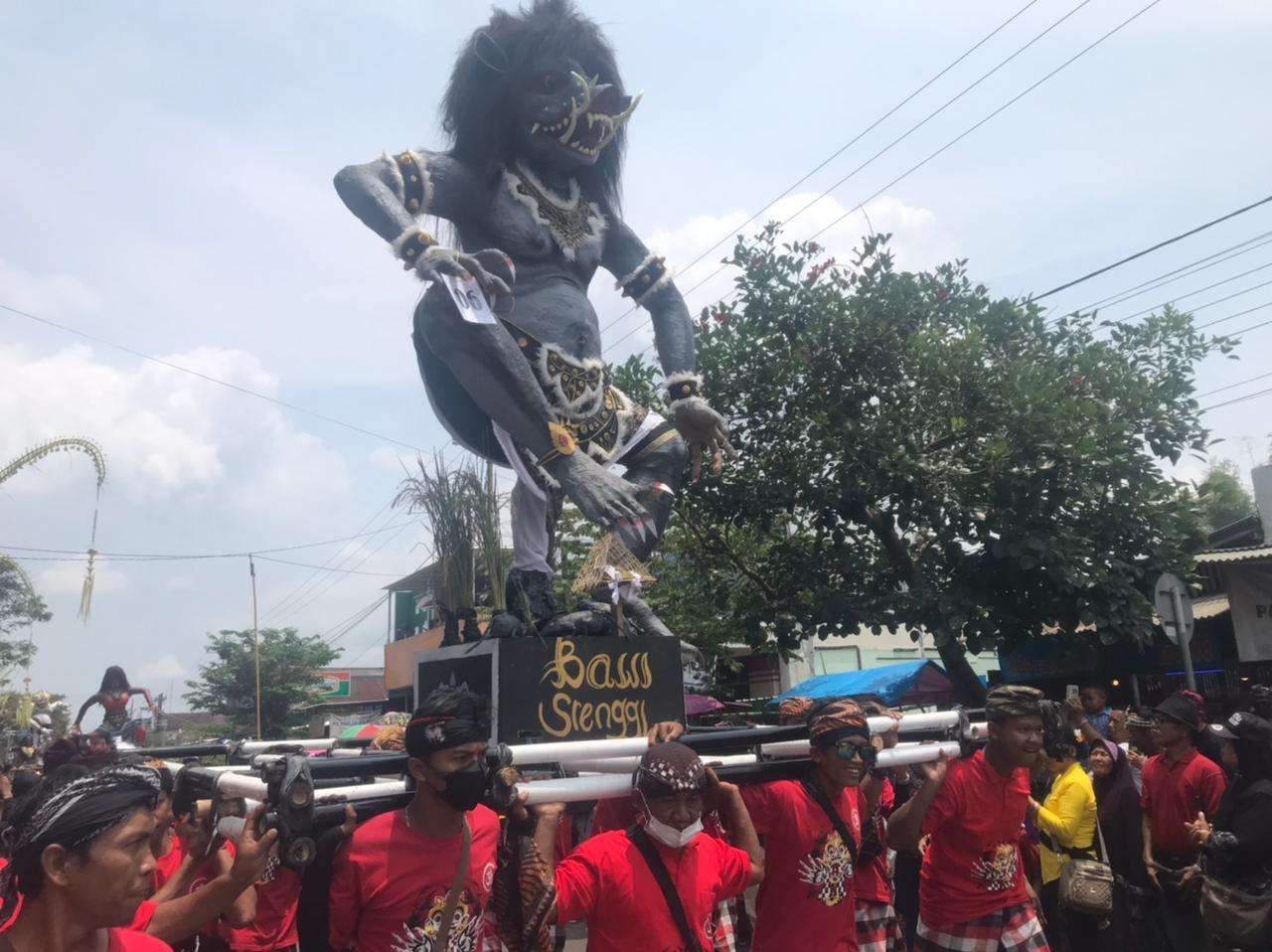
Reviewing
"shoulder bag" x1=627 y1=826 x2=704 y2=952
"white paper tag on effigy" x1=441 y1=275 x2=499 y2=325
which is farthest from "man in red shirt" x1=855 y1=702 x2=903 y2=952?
"white paper tag on effigy" x1=441 y1=275 x2=499 y2=325

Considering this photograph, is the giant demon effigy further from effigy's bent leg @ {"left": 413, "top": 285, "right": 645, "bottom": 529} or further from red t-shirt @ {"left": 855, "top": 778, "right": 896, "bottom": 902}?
red t-shirt @ {"left": 855, "top": 778, "right": 896, "bottom": 902}

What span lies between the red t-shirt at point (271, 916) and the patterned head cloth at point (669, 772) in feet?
3.34

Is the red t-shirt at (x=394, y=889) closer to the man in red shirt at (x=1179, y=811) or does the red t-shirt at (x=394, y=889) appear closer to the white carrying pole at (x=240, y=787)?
the white carrying pole at (x=240, y=787)

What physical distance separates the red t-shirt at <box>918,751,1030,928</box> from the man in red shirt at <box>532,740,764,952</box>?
1.42 metres

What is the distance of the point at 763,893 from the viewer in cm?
371

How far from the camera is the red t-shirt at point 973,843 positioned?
4.12 meters

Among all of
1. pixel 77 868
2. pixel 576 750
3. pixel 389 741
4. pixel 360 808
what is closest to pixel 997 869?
pixel 576 750

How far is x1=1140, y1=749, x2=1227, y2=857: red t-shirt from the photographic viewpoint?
5.79m

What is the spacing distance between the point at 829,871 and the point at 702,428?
2.29 m

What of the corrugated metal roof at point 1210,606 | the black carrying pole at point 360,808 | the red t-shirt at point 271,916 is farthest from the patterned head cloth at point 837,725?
the corrugated metal roof at point 1210,606

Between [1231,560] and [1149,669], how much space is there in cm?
173

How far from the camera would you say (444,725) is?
278 centimetres

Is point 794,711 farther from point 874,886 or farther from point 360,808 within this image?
point 360,808

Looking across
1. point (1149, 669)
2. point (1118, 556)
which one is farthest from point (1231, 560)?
point (1118, 556)
